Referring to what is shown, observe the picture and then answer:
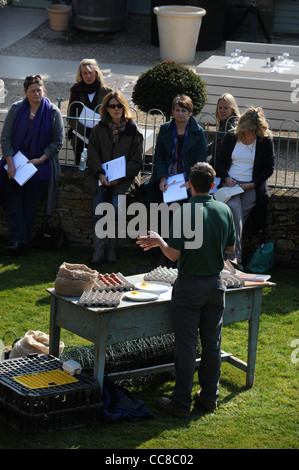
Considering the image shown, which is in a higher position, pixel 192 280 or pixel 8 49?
pixel 8 49

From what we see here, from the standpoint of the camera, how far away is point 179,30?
15.8 metres

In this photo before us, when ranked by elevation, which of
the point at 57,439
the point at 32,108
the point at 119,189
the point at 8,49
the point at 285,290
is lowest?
the point at 57,439

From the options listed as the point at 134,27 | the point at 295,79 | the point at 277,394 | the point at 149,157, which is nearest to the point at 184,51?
the point at 134,27

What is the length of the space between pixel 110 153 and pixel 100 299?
11.1ft

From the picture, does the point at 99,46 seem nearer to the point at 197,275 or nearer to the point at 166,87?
the point at 166,87

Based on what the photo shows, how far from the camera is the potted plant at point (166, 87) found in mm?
9578

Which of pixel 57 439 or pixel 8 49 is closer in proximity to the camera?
pixel 57 439

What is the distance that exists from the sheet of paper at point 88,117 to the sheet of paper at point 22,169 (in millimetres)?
817

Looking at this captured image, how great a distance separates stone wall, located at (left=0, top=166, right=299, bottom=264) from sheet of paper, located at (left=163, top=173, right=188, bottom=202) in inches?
38.2

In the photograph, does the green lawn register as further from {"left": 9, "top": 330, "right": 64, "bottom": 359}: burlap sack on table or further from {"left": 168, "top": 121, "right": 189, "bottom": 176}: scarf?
{"left": 168, "top": 121, "right": 189, "bottom": 176}: scarf

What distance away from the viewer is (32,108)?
912 centimetres

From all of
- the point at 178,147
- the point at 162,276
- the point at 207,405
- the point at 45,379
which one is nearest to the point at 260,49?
the point at 178,147

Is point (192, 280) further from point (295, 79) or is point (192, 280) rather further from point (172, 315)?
point (295, 79)

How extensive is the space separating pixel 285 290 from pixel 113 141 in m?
2.32
